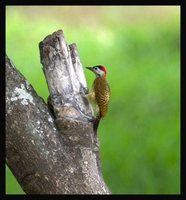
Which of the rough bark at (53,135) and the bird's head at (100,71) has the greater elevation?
the bird's head at (100,71)

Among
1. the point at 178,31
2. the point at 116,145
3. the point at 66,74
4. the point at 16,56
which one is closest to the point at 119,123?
the point at 116,145

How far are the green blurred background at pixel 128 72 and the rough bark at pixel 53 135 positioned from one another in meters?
4.16

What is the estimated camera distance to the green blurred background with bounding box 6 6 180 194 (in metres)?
8.41

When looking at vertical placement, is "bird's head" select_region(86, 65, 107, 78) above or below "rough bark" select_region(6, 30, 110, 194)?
above

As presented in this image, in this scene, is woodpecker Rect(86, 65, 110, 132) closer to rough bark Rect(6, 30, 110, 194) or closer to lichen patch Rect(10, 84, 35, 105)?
rough bark Rect(6, 30, 110, 194)

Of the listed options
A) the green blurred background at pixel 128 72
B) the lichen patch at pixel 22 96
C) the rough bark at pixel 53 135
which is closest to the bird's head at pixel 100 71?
the rough bark at pixel 53 135

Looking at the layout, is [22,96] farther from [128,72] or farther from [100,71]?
[128,72]

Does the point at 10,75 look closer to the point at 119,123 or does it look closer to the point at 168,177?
the point at 168,177

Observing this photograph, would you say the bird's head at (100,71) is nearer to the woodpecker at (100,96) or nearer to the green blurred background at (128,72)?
the woodpecker at (100,96)

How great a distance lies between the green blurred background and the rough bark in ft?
13.6

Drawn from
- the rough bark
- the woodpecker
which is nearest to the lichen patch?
the rough bark

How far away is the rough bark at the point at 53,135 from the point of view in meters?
3.65

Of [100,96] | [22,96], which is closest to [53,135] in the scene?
[22,96]

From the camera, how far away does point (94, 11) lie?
13.0 m
